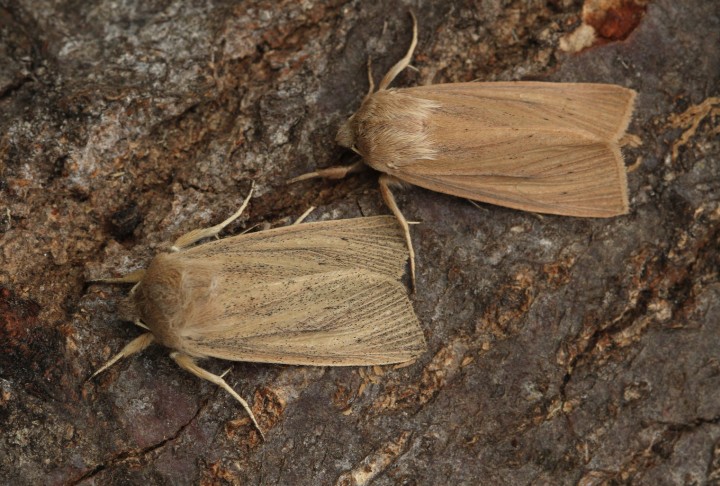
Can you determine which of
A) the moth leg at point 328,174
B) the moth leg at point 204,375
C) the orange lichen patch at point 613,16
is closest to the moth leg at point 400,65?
the moth leg at point 328,174

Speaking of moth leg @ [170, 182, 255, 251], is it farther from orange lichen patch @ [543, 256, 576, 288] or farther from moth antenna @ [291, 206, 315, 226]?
orange lichen patch @ [543, 256, 576, 288]

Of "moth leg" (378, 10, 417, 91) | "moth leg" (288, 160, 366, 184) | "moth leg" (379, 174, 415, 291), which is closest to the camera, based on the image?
"moth leg" (379, 174, 415, 291)

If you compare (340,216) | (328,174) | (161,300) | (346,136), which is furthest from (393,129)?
(161,300)

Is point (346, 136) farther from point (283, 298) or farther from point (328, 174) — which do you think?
point (283, 298)

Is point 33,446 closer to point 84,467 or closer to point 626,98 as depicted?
point 84,467

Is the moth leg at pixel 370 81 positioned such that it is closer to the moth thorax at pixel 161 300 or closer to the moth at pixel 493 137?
the moth at pixel 493 137

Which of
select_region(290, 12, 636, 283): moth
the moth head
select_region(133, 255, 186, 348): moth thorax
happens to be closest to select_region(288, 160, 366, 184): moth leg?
select_region(290, 12, 636, 283): moth

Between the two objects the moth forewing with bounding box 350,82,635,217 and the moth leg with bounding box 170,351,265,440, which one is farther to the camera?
the moth forewing with bounding box 350,82,635,217
